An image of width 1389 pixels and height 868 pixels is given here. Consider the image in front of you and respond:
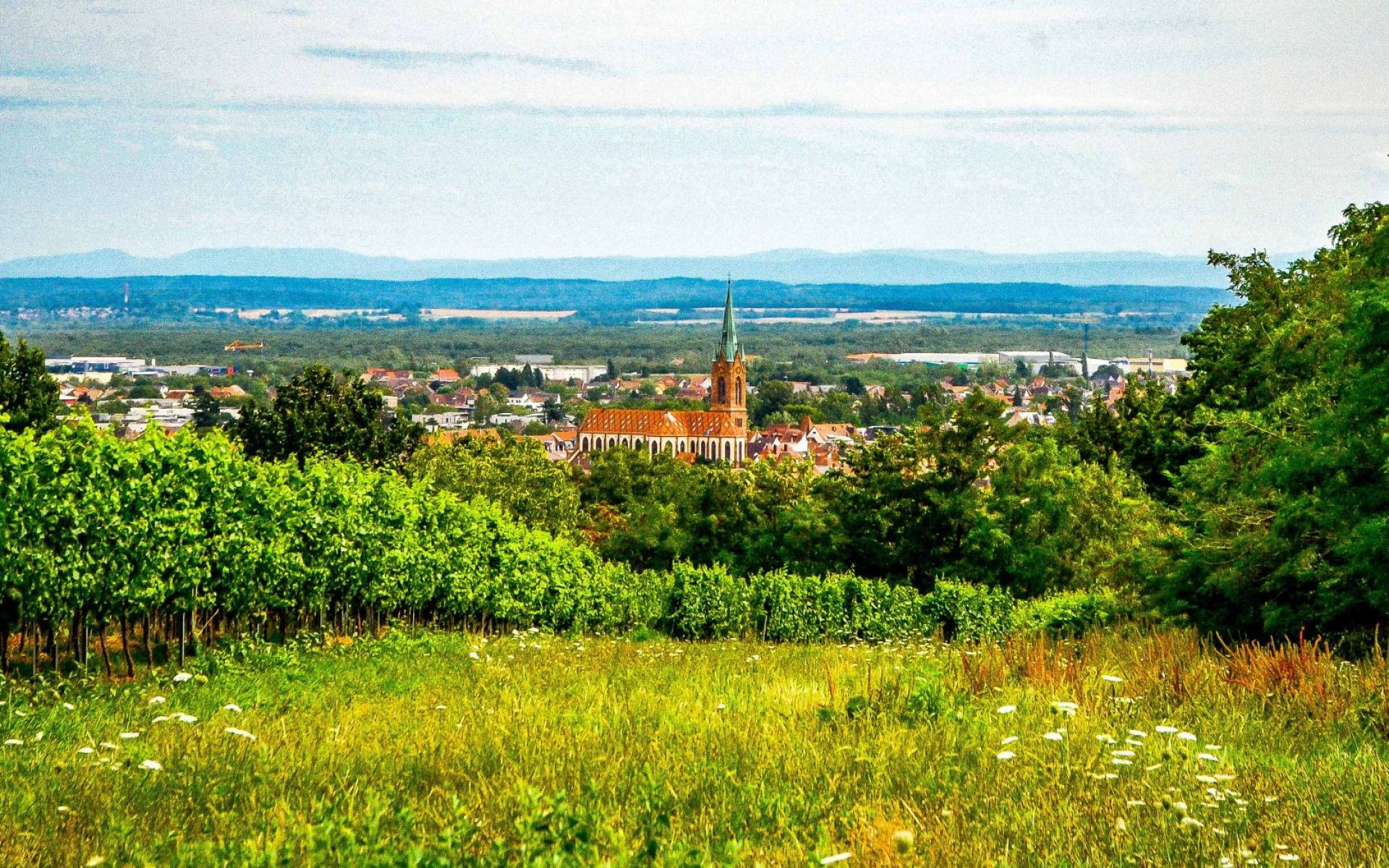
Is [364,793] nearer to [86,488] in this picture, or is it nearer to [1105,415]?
[86,488]

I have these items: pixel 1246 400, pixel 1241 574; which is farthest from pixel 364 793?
pixel 1246 400

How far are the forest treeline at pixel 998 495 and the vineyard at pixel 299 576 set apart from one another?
83 millimetres

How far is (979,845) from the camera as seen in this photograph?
197 inches

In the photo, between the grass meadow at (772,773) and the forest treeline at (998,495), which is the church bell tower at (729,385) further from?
the grass meadow at (772,773)

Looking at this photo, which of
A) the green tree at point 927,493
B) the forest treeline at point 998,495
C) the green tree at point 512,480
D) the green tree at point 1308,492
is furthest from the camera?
the green tree at point 512,480

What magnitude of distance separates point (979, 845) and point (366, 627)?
18.4 metres

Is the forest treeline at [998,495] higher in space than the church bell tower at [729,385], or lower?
higher

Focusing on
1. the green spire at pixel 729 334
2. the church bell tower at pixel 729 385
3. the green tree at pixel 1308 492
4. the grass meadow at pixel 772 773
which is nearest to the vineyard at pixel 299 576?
the green tree at pixel 1308 492

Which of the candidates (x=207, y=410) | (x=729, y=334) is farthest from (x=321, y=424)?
(x=729, y=334)

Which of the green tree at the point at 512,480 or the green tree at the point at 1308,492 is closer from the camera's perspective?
the green tree at the point at 1308,492

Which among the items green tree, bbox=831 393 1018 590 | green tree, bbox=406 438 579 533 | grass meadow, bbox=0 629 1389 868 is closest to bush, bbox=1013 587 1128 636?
green tree, bbox=831 393 1018 590

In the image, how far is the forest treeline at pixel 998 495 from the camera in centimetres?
1661

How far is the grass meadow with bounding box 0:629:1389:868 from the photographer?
196 inches

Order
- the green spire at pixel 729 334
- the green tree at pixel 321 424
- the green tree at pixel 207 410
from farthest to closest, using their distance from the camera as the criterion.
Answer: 1. the green spire at pixel 729 334
2. the green tree at pixel 207 410
3. the green tree at pixel 321 424
